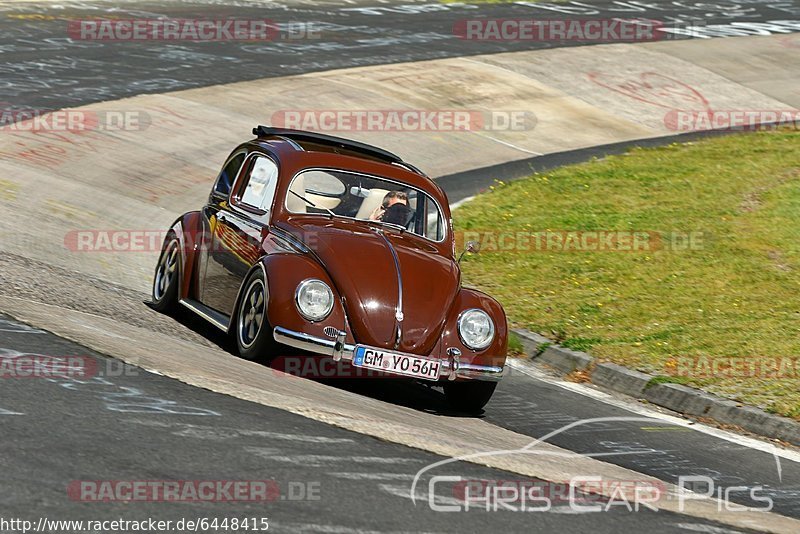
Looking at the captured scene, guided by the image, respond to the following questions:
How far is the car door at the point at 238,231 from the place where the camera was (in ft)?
31.4

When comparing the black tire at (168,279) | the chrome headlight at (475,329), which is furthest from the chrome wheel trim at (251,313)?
the black tire at (168,279)

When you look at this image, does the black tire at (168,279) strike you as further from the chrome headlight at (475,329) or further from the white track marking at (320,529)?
the white track marking at (320,529)

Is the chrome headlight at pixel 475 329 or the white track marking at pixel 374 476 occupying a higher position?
the white track marking at pixel 374 476

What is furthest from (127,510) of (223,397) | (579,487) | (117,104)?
(117,104)

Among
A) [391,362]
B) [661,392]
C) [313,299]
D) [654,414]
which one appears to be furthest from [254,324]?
[661,392]

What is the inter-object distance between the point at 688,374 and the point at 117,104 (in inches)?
508

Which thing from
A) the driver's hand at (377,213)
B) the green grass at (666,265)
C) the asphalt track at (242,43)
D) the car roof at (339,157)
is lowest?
the green grass at (666,265)

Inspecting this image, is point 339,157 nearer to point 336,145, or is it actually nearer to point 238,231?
point 336,145

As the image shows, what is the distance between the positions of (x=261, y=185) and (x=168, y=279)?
1.39m

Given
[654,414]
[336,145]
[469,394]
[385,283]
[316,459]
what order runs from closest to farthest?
[316,459] < [385,283] < [469,394] < [654,414] < [336,145]

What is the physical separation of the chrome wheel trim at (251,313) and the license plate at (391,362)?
789mm

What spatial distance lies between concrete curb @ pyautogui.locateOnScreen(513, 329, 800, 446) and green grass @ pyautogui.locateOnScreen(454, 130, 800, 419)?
15cm

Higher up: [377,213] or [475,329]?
[377,213]

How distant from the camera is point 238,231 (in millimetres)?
9914
